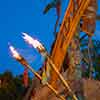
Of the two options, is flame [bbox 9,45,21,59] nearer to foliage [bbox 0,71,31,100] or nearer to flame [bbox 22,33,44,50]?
flame [bbox 22,33,44,50]

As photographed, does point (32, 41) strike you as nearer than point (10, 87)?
Yes

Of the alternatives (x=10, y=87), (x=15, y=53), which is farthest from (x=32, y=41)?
(x=10, y=87)

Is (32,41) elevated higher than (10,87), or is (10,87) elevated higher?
(32,41)

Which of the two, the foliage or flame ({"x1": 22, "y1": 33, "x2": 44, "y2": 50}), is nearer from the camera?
flame ({"x1": 22, "y1": 33, "x2": 44, "y2": 50})

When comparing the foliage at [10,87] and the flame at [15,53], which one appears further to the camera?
the foliage at [10,87]

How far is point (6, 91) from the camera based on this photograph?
8.79 metres

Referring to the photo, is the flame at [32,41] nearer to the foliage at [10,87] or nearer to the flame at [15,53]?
the flame at [15,53]

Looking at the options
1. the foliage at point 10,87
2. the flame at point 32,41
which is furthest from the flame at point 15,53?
the foliage at point 10,87

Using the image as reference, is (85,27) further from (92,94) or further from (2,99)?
(2,99)

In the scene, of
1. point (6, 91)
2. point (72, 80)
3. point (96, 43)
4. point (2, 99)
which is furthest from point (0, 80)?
point (72, 80)

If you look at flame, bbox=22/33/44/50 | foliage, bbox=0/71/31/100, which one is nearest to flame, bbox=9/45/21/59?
flame, bbox=22/33/44/50

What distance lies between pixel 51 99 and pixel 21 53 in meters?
1.58

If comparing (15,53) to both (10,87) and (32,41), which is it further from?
(10,87)

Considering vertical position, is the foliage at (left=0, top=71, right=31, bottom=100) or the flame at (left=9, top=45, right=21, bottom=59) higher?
the flame at (left=9, top=45, right=21, bottom=59)
